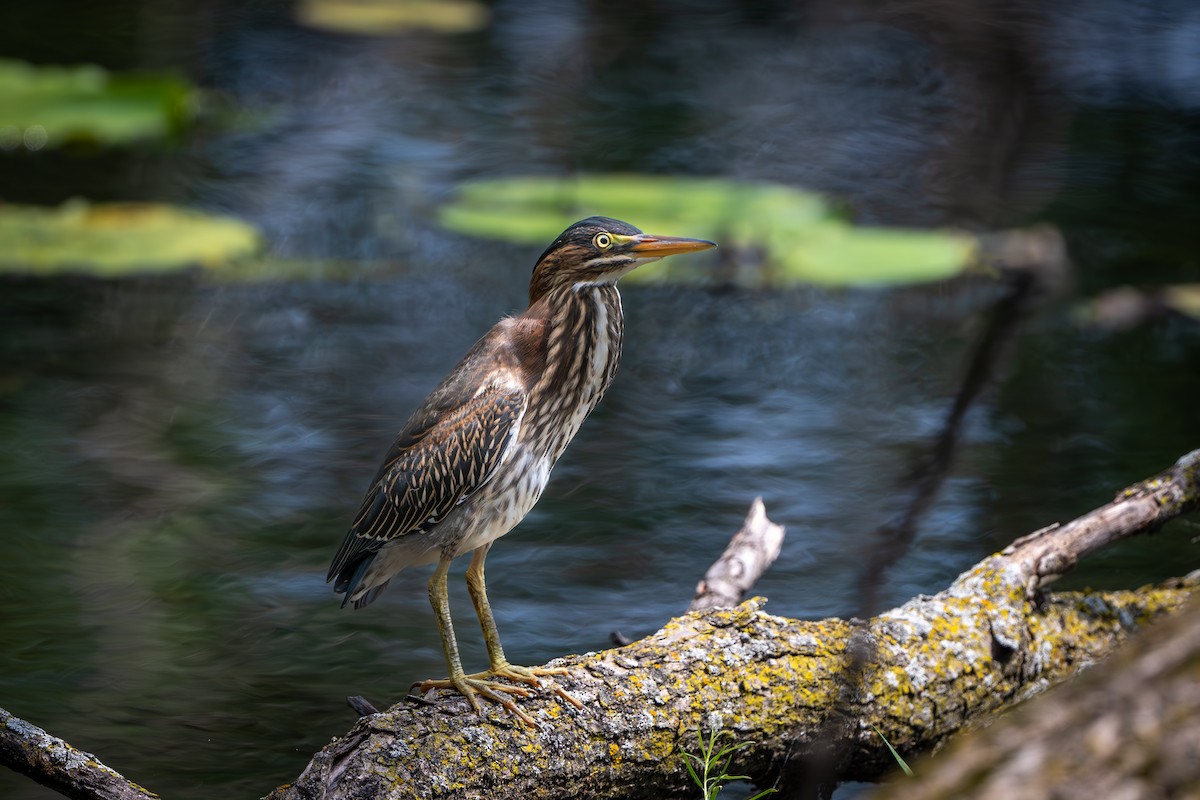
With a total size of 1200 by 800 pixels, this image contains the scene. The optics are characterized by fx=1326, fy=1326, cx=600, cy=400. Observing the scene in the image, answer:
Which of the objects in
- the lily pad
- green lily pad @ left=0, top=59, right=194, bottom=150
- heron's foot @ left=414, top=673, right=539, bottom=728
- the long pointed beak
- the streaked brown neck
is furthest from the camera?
the lily pad

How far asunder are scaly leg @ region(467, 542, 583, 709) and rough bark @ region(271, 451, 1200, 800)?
36mm

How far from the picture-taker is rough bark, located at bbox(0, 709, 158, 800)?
2465mm

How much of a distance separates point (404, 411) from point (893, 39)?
6.96 m

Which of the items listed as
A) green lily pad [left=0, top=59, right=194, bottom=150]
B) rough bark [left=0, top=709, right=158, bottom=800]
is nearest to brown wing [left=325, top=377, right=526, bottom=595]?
rough bark [left=0, top=709, right=158, bottom=800]

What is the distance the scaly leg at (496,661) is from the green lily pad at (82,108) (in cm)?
636

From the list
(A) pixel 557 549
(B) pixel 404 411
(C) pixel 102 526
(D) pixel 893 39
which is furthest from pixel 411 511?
(D) pixel 893 39

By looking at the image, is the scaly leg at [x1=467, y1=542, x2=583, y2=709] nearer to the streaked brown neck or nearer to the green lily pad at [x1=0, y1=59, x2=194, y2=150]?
the streaked brown neck

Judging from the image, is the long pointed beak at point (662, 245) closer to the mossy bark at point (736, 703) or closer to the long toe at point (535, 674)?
the mossy bark at point (736, 703)

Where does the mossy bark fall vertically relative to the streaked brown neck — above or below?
below

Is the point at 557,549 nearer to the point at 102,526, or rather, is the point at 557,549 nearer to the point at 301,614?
the point at 301,614

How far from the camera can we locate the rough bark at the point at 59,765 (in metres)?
2.46

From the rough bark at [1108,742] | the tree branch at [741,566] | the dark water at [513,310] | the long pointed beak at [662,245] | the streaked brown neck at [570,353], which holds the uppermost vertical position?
the rough bark at [1108,742]

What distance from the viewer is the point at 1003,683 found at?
3.15 m

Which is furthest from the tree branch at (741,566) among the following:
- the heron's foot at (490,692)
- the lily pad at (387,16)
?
the lily pad at (387,16)
